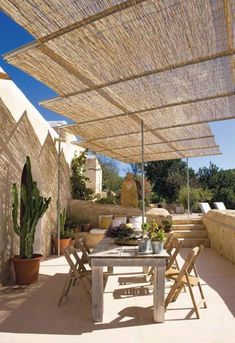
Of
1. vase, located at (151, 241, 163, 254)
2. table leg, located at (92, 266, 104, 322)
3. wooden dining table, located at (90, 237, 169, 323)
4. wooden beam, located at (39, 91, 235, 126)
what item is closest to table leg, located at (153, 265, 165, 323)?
wooden dining table, located at (90, 237, 169, 323)

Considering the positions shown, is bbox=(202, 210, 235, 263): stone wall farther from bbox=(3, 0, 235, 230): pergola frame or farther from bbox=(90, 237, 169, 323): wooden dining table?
bbox=(90, 237, 169, 323): wooden dining table

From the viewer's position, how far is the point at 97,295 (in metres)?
3.94

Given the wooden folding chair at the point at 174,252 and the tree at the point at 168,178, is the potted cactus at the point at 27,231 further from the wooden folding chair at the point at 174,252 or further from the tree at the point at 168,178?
the tree at the point at 168,178

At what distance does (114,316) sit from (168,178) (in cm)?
1997

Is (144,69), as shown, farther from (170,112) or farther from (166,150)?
(166,150)

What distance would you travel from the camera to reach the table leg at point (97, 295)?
12.8 ft

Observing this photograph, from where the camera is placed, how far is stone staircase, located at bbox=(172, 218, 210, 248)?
9898 mm

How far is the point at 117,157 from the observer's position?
1189 cm

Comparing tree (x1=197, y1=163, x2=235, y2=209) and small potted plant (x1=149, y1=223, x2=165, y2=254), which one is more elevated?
tree (x1=197, y1=163, x2=235, y2=209)

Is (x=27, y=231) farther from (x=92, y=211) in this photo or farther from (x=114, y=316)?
(x=92, y=211)

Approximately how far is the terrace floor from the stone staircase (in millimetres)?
4009

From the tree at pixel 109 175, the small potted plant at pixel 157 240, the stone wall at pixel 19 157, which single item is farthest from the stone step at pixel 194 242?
the tree at pixel 109 175

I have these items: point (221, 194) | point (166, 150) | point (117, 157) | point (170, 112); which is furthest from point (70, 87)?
point (221, 194)

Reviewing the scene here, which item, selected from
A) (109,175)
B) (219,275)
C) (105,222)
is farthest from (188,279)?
(109,175)
